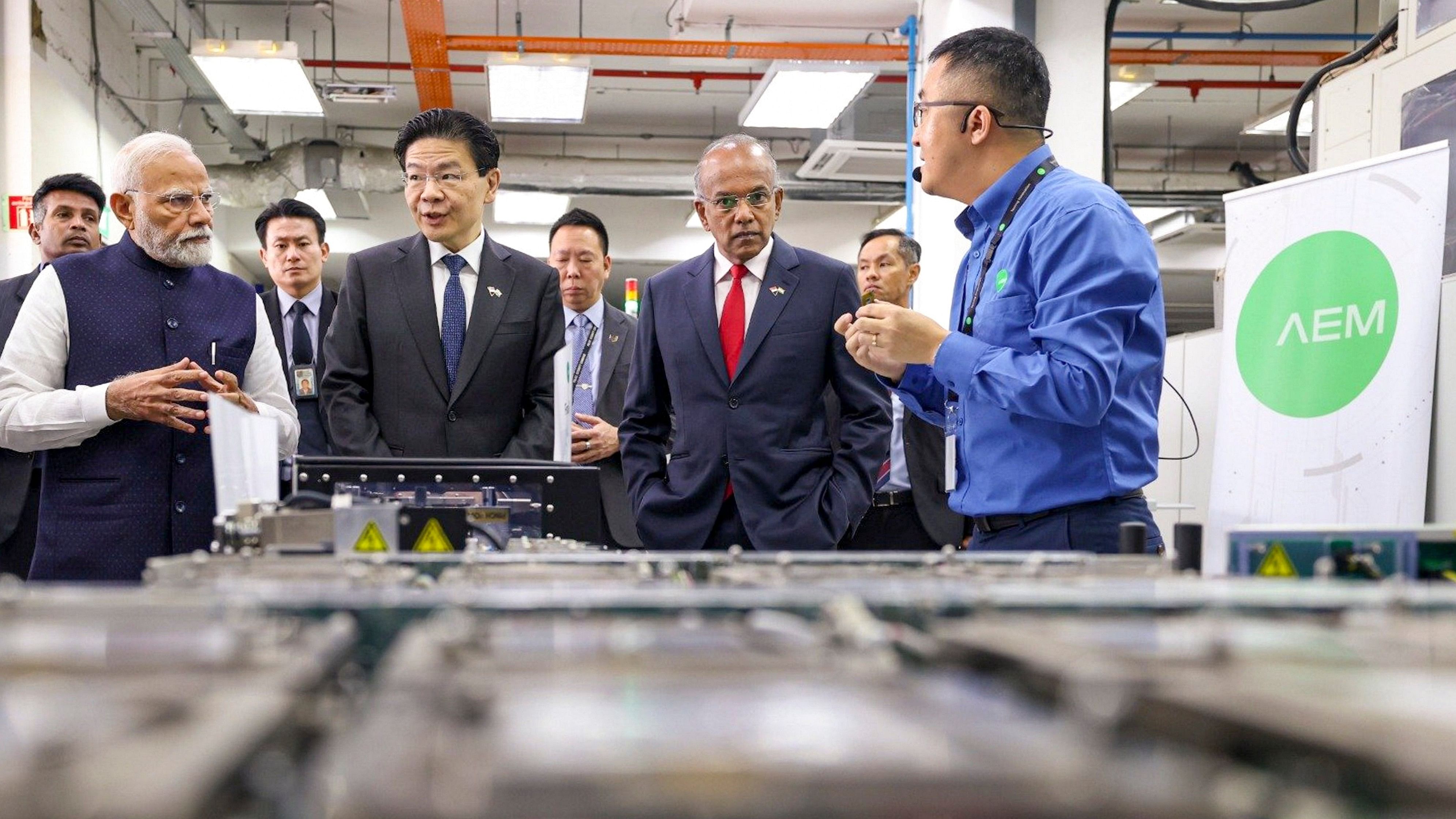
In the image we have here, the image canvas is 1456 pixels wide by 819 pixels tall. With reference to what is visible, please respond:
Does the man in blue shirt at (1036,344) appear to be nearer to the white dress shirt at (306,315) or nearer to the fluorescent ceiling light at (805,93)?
the white dress shirt at (306,315)

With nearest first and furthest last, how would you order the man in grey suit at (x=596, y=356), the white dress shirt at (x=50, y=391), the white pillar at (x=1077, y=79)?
the white dress shirt at (x=50, y=391) < the man in grey suit at (x=596, y=356) < the white pillar at (x=1077, y=79)

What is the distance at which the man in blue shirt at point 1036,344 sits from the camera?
188 cm

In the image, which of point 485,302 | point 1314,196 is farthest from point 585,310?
point 1314,196

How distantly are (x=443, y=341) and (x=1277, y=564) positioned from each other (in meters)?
2.00

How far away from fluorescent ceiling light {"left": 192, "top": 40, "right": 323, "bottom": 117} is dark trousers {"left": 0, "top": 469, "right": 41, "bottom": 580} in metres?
3.53

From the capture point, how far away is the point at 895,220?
11844 mm

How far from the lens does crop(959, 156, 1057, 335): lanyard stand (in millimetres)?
2145

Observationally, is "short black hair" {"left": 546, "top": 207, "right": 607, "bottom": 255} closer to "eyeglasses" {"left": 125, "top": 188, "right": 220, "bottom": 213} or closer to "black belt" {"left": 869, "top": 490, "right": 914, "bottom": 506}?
"black belt" {"left": 869, "top": 490, "right": 914, "bottom": 506}

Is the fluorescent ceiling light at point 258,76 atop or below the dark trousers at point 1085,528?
atop

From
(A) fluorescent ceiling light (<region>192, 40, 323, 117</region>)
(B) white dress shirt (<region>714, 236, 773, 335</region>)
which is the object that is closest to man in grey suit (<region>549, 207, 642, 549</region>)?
(B) white dress shirt (<region>714, 236, 773, 335</region>)

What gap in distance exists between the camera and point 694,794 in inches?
16.6

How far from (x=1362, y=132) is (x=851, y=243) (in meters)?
8.56

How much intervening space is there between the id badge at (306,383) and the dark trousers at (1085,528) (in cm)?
250

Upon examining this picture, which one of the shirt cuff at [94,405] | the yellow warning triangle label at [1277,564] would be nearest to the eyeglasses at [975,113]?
the yellow warning triangle label at [1277,564]
